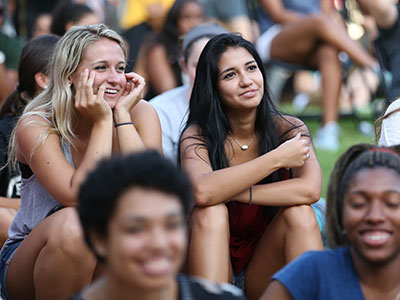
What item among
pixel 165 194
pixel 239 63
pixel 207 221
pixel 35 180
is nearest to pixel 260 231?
pixel 207 221

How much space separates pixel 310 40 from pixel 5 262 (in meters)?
4.06

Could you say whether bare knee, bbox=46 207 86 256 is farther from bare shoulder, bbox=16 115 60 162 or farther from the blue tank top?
the blue tank top

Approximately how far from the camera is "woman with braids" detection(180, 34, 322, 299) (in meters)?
3.11

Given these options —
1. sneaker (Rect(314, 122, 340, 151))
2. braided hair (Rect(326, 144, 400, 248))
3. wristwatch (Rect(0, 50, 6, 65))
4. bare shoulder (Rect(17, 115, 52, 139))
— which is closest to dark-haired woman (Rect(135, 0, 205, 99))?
wristwatch (Rect(0, 50, 6, 65))

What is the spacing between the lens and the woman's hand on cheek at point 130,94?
3367 mm

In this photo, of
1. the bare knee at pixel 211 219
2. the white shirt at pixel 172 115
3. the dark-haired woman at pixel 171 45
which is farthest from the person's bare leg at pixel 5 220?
the dark-haired woman at pixel 171 45

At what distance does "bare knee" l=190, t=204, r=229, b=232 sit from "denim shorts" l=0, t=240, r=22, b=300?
82 cm

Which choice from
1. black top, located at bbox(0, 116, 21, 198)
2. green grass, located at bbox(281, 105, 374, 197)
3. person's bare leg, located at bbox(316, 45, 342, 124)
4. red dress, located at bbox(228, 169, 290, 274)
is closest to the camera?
red dress, located at bbox(228, 169, 290, 274)

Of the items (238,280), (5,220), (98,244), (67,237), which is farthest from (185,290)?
(5,220)

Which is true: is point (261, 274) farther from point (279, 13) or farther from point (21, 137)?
point (279, 13)

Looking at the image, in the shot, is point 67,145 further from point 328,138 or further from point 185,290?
point 328,138

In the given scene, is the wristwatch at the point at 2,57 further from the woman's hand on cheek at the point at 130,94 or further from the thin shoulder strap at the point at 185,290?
the thin shoulder strap at the point at 185,290

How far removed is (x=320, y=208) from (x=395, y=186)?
165 centimetres

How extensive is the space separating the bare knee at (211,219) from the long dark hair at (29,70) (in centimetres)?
130
